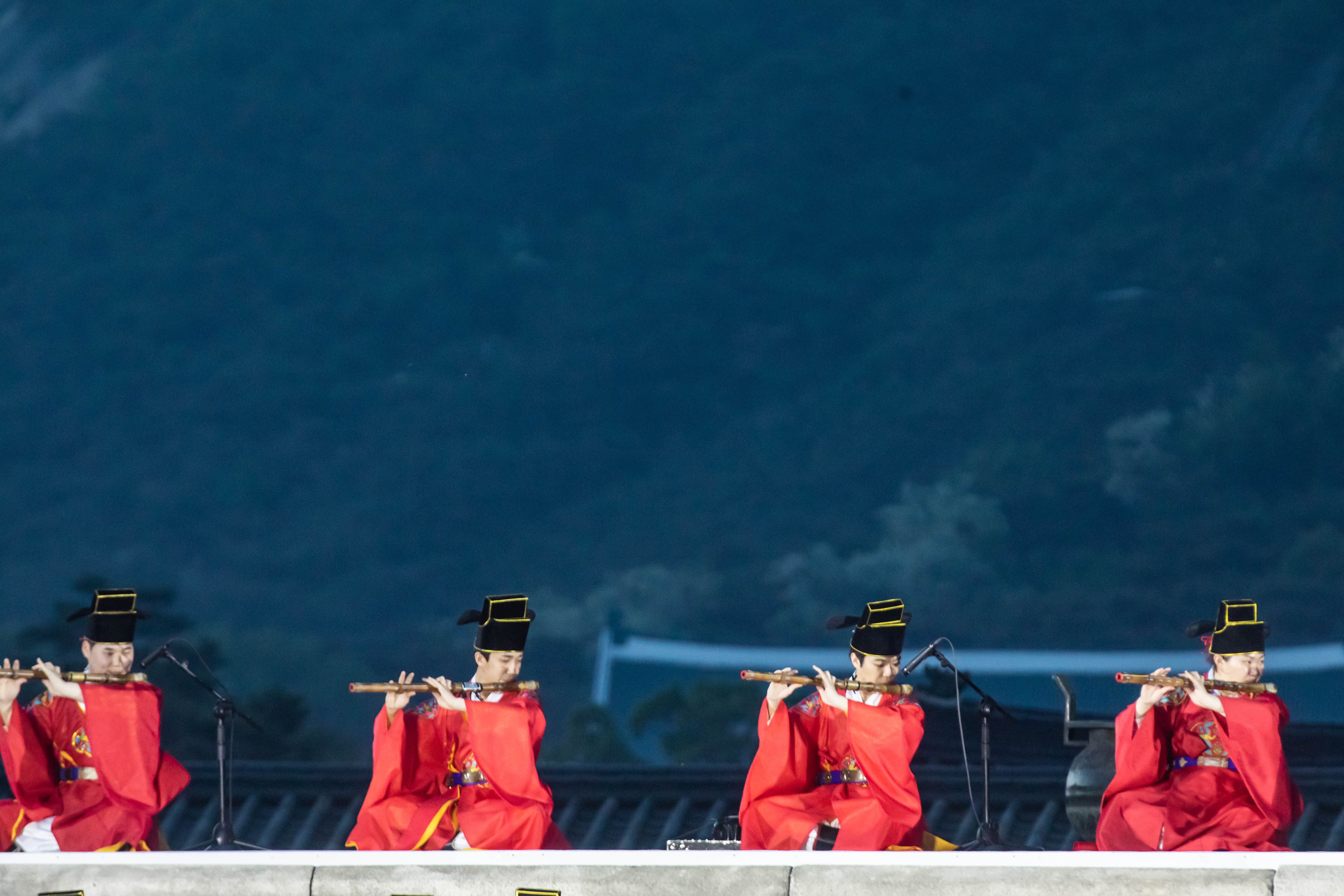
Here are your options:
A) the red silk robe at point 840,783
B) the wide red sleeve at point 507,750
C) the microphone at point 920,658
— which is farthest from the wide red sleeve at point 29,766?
the microphone at point 920,658

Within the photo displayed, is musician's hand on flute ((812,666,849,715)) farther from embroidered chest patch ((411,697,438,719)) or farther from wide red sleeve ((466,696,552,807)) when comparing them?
embroidered chest patch ((411,697,438,719))

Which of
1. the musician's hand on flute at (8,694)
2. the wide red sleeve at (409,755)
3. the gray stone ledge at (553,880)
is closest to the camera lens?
the gray stone ledge at (553,880)

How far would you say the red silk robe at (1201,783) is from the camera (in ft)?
16.9

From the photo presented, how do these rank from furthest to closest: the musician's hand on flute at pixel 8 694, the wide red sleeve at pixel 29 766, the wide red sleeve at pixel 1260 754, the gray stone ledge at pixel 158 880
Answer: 1. the wide red sleeve at pixel 29 766
2. the musician's hand on flute at pixel 8 694
3. the wide red sleeve at pixel 1260 754
4. the gray stone ledge at pixel 158 880

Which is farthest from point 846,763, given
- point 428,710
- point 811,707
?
point 428,710

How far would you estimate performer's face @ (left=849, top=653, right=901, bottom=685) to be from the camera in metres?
5.52

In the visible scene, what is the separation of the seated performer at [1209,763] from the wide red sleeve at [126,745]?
3.37m

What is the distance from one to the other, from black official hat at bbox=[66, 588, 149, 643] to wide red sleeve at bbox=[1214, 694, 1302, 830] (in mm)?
3948

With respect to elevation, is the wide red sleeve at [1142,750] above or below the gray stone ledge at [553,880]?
above

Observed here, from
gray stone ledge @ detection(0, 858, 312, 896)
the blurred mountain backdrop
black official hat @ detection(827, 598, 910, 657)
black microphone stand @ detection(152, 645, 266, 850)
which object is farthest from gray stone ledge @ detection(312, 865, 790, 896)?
the blurred mountain backdrop

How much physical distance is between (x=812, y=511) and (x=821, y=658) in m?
1.83

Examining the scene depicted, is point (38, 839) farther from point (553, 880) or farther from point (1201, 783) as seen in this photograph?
point (1201, 783)

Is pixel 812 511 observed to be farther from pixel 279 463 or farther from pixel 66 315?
pixel 66 315

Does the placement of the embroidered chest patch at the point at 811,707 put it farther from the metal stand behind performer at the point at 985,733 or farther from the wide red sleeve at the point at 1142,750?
the wide red sleeve at the point at 1142,750
